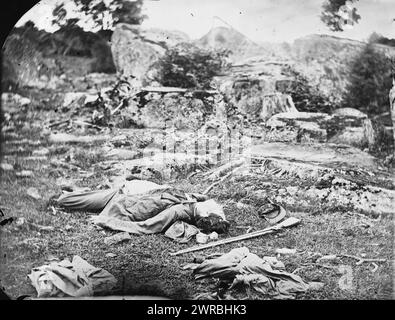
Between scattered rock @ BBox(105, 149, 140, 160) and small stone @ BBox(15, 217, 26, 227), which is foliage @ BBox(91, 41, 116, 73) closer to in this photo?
scattered rock @ BBox(105, 149, 140, 160)

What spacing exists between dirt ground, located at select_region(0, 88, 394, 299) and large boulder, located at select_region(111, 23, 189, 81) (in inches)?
33.3

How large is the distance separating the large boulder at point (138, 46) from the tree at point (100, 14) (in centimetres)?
8

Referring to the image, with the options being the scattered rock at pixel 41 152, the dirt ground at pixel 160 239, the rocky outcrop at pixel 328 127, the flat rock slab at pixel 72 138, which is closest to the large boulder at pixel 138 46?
the flat rock slab at pixel 72 138

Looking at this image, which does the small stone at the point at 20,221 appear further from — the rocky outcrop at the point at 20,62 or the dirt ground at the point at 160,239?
the rocky outcrop at the point at 20,62

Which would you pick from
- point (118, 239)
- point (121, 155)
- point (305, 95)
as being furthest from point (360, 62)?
point (118, 239)

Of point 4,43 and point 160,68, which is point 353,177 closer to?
point 160,68

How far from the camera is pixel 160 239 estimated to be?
522 cm

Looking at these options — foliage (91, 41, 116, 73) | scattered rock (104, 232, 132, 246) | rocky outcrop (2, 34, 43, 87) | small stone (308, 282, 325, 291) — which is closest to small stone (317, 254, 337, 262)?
small stone (308, 282, 325, 291)

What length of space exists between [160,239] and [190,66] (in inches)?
66.5

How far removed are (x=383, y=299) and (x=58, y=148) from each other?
336cm

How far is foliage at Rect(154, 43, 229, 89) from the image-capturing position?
5.50 m

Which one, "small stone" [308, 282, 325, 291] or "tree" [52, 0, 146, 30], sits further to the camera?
"tree" [52, 0, 146, 30]

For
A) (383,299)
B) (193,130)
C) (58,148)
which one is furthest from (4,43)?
(383,299)

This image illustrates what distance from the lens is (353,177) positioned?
17.7 ft
